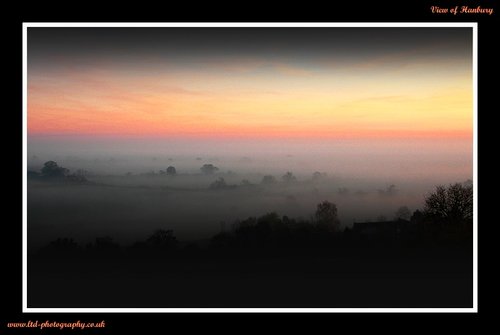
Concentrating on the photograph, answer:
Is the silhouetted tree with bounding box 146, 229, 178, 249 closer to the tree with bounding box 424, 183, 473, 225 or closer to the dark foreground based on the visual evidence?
the dark foreground

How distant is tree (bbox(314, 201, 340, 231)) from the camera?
523 inches

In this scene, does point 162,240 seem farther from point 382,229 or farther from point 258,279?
point 382,229

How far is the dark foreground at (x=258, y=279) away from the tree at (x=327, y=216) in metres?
0.75

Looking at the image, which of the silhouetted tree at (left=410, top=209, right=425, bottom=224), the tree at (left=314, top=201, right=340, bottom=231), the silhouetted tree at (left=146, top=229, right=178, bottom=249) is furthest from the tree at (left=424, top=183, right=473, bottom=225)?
the silhouetted tree at (left=146, top=229, right=178, bottom=249)

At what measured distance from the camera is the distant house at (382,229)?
13.2 m

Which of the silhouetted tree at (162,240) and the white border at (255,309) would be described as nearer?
the white border at (255,309)

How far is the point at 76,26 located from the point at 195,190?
571 centimetres

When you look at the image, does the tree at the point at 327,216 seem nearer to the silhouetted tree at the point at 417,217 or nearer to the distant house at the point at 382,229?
the distant house at the point at 382,229

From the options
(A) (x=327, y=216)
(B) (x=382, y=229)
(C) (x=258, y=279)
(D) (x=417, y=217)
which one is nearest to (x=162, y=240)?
(C) (x=258, y=279)

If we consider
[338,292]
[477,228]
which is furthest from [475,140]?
[338,292]

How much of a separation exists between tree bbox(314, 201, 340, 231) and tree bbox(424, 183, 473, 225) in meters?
2.73

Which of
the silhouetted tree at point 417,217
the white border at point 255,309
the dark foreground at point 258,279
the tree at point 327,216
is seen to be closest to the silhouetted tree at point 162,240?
the dark foreground at point 258,279

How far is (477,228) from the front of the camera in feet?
39.9

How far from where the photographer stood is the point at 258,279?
503 inches
